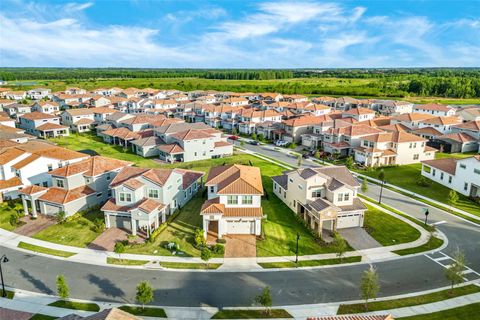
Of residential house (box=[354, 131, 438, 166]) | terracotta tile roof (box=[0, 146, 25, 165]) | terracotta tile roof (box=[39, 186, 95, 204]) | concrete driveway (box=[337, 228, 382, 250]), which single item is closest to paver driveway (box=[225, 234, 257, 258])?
concrete driveway (box=[337, 228, 382, 250])

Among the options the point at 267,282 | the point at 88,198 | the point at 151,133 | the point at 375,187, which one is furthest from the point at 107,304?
the point at 151,133

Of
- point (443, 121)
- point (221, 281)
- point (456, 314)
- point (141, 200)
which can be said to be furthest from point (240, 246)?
point (443, 121)

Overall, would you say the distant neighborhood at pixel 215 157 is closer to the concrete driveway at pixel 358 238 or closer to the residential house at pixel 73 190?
the residential house at pixel 73 190

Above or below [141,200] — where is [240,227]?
below

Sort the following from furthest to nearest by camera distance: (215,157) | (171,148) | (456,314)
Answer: (215,157)
(171,148)
(456,314)

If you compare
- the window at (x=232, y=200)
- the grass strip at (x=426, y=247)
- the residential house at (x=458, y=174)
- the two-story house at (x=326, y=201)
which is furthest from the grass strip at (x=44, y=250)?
the residential house at (x=458, y=174)

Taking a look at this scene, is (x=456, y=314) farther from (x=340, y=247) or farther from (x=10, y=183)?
(x=10, y=183)
